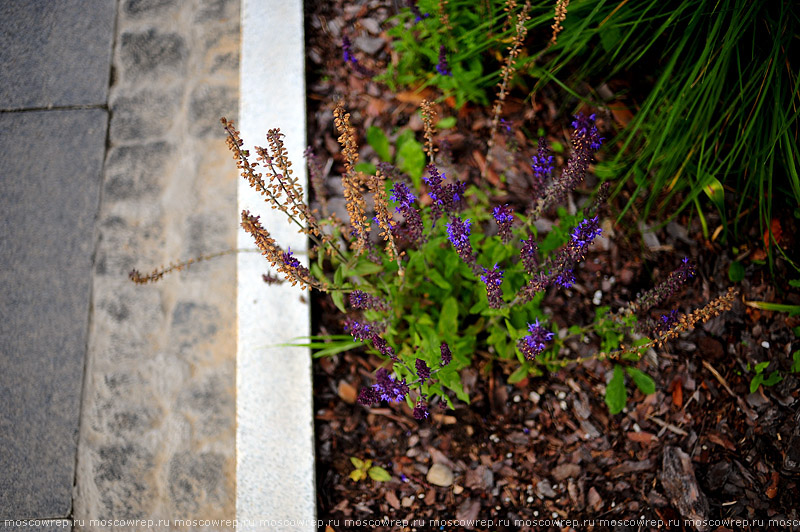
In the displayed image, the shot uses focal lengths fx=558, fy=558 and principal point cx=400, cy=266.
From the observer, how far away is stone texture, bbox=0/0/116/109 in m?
2.69

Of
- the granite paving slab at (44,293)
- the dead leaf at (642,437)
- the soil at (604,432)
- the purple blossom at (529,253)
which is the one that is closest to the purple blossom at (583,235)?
the purple blossom at (529,253)

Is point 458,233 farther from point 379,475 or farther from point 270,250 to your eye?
point 379,475

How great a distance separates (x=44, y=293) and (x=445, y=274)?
1.77 metres

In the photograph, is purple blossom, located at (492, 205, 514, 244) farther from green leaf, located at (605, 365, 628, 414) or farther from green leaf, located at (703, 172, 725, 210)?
green leaf, located at (703, 172, 725, 210)

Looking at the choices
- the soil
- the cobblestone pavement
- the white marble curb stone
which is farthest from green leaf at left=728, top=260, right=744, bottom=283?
the cobblestone pavement

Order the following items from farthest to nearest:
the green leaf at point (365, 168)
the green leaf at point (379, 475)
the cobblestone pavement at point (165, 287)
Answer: the green leaf at point (365, 168)
the cobblestone pavement at point (165, 287)
the green leaf at point (379, 475)

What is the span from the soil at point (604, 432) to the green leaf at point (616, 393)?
3.0 inches

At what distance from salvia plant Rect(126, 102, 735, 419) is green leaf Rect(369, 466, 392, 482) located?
0.33 meters

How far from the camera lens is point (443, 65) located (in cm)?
218

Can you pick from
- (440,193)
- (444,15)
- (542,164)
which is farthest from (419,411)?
(444,15)

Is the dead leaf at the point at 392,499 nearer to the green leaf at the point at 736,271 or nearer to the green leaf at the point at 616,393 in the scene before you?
the green leaf at the point at 616,393

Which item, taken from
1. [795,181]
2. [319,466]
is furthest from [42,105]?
[795,181]

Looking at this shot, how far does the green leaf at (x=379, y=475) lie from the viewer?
6.71 feet

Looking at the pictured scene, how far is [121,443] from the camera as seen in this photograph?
7.21 feet
